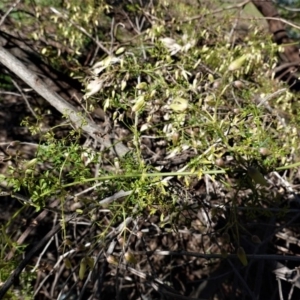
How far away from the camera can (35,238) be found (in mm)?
2371

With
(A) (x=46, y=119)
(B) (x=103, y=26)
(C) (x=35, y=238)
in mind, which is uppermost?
(B) (x=103, y=26)

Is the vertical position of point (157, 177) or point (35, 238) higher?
point (35, 238)

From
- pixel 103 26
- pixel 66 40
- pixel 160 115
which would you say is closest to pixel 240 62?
pixel 160 115

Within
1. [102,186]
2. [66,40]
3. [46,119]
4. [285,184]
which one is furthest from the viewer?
[66,40]

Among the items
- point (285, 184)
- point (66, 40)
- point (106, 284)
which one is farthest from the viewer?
point (66, 40)

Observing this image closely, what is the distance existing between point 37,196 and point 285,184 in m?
1.05

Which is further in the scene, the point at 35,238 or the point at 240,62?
the point at 35,238

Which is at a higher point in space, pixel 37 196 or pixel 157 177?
pixel 157 177

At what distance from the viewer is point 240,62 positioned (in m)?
1.10

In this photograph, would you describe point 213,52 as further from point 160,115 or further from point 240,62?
point 240,62

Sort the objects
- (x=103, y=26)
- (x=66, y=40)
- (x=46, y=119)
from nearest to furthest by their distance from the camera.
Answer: (x=46, y=119), (x=66, y=40), (x=103, y=26)

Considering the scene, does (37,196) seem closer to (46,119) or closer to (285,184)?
(285,184)

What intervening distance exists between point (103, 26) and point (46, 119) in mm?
862

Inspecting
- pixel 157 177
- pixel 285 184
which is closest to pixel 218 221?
pixel 285 184
